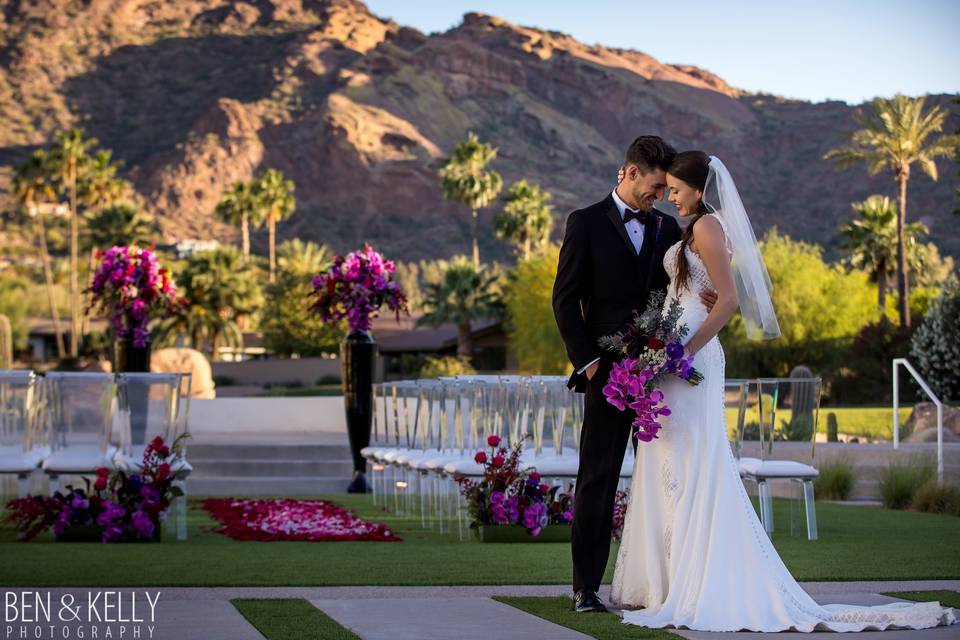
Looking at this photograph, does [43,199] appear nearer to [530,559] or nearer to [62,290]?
[62,290]

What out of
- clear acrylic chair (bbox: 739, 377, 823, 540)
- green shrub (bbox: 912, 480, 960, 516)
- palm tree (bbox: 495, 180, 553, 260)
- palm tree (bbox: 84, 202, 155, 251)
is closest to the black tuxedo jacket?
clear acrylic chair (bbox: 739, 377, 823, 540)

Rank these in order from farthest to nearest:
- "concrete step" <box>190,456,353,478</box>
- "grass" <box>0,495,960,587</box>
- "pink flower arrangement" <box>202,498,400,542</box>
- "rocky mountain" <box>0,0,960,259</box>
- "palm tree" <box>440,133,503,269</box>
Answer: "rocky mountain" <box>0,0,960,259</box> → "palm tree" <box>440,133,503,269</box> → "concrete step" <box>190,456,353,478</box> → "pink flower arrangement" <box>202,498,400,542</box> → "grass" <box>0,495,960,587</box>

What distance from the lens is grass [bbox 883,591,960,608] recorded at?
6.00 metres

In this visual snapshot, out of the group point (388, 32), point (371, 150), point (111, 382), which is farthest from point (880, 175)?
point (111, 382)

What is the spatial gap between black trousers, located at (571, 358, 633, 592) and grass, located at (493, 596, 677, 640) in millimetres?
177

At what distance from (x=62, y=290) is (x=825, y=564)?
82072 millimetres

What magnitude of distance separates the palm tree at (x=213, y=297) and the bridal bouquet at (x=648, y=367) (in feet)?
183

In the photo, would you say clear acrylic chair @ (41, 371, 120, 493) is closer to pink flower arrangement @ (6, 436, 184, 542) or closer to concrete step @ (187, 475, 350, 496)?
pink flower arrangement @ (6, 436, 184, 542)

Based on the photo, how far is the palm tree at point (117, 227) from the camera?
61.4 m

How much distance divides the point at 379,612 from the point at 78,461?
16.4 ft

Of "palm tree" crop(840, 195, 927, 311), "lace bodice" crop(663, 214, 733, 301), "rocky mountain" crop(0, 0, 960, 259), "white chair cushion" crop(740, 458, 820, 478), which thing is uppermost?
"rocky mountain" crop(0, 0, 960, 259)

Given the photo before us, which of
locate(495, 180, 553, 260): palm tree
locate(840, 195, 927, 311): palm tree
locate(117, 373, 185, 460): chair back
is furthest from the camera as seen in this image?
locate(495, 180, 553, 260): palm tree

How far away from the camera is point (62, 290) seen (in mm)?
85188

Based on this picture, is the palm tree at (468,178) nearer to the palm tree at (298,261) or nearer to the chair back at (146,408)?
the palm tree at (298,261)
